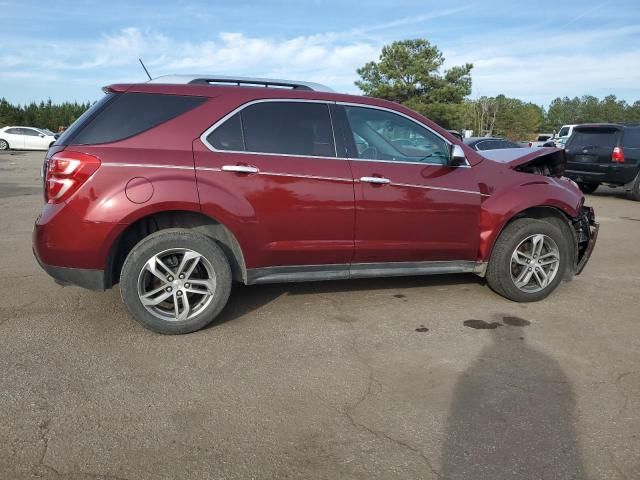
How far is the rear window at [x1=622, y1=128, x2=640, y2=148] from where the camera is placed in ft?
41.0

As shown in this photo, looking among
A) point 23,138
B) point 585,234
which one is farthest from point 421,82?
point 585,234

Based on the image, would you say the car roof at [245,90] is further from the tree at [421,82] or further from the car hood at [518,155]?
the tree at [421,82]

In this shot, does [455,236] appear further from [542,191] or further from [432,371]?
[432,371]

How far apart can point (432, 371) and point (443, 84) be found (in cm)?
4891

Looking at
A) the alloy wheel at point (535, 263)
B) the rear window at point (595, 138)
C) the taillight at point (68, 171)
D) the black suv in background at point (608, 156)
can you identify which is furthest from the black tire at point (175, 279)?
the rear window at point (595, 138)

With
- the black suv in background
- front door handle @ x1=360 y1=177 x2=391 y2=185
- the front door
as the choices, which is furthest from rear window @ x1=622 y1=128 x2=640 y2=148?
front door handle @ x1=360 y1=177 x2=391 y2=185

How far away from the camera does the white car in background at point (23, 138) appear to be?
94.6ft

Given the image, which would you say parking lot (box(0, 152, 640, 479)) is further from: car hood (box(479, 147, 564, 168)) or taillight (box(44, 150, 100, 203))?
car hood (box(479, 147, 564, 168))

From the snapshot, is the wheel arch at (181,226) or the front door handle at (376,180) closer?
the wheel arch at (181,226)

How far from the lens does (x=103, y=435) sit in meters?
2.66

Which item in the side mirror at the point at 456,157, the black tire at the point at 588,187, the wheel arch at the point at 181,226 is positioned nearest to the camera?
the wheel arch at the point at 181,226

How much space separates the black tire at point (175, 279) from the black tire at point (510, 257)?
240 centimetres

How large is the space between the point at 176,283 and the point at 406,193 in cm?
195

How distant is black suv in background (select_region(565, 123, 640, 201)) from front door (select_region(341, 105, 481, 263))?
947 centimetres
